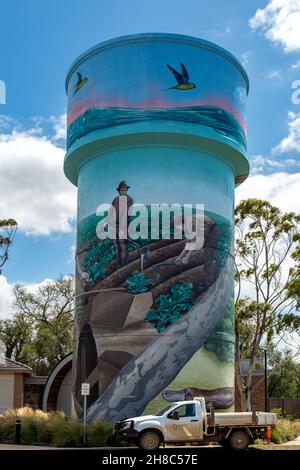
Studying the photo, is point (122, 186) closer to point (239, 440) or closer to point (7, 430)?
point (7, 430)

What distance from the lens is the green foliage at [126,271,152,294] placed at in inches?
1139

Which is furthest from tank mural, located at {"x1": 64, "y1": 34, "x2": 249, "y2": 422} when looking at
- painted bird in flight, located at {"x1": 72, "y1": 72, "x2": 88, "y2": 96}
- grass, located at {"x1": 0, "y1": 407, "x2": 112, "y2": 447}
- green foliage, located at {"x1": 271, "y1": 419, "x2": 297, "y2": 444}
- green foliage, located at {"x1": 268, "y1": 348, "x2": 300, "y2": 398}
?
green foliage, located at {"x1": 268, "y1": 348, "x2": 300, "y2": 398}

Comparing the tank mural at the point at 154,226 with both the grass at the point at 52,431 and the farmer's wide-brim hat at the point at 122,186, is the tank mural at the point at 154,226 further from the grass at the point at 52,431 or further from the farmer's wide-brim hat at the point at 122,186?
the grass at the point at 52,431

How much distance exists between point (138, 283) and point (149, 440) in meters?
8.72

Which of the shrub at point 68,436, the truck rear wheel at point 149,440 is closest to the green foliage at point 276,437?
the truck rear wheel at point 149,440

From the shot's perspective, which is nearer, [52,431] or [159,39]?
[52,431]

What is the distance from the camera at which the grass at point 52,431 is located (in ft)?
81.7

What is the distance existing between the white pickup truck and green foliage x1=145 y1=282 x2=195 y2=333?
6114 millimetres

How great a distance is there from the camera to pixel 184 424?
72.4 ft

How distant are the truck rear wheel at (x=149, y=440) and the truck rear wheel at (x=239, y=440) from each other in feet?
8.71

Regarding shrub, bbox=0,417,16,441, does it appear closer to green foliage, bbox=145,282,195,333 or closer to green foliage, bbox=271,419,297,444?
green foliage, bbox=145,282,195,333

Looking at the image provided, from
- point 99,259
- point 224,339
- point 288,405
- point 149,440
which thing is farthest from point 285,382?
point 149,440
